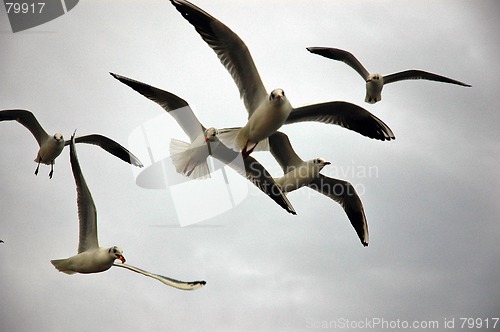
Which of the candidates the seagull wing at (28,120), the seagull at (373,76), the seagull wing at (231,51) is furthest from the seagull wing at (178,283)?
the seagull at (373,76)

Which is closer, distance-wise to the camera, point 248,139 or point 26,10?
point 248,139

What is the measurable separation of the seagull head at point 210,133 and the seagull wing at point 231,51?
403 millimetres

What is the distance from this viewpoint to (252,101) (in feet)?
16.1

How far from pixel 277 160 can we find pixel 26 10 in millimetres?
3289

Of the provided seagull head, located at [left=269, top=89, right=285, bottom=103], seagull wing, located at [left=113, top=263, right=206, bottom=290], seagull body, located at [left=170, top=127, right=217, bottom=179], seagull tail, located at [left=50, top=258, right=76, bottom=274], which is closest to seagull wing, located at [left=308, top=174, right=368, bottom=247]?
seagull body, located at [left=170, top=127, right=217, bottom=179]

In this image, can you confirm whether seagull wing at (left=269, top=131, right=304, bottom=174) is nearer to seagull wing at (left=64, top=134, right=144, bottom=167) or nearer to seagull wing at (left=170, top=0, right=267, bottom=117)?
seagull wing at (left=170, top=0, right=267, bottom=117)

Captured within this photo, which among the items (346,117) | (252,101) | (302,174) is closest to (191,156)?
(252,101)

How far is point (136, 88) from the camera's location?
17.6 ft

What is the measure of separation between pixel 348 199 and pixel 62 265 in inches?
110

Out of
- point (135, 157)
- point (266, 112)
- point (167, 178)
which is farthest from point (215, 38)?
point (135, 157)

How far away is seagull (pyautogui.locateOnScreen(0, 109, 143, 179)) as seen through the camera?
655 cm

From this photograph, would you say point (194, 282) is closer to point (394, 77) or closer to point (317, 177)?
point (317, 177)

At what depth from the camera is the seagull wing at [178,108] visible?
5441mm

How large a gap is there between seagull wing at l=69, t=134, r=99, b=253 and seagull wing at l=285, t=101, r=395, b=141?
167cm
